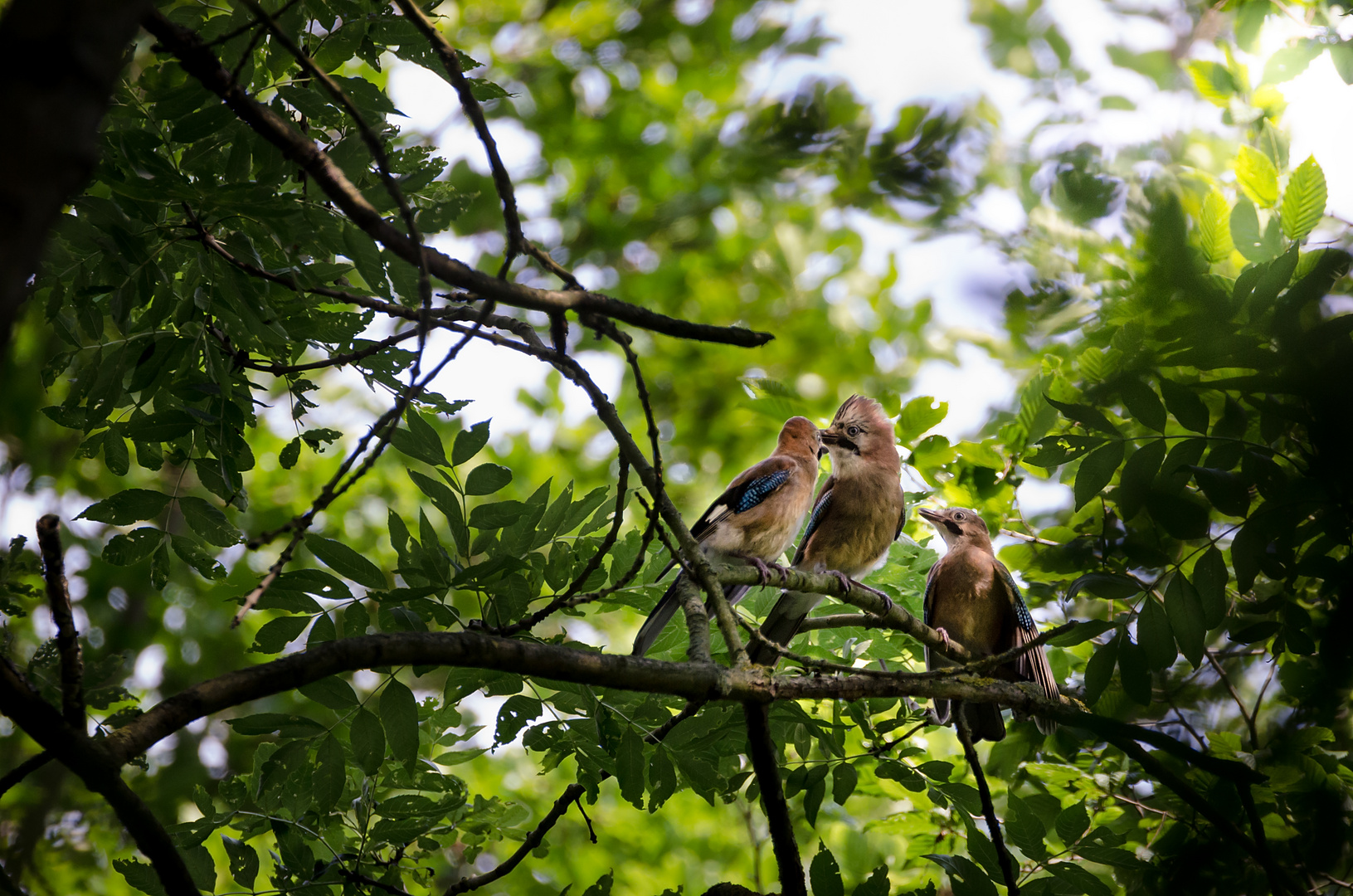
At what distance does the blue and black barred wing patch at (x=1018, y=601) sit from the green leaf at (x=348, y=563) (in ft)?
9.40

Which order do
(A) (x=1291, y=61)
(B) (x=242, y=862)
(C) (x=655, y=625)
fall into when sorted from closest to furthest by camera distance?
(B) (x=242, y=862), (A) (x=1291, y=61), (C) (x=655, y=625)

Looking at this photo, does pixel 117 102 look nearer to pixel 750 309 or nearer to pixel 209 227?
pixel 209 227

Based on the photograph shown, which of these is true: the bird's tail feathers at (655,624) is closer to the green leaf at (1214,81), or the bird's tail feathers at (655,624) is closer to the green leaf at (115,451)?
the green leaf at (115,451)

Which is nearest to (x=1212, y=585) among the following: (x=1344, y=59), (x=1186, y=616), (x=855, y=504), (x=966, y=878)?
(x=1186, y=616)

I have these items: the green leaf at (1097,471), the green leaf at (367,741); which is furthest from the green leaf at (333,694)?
the green leaf at (1097,471)

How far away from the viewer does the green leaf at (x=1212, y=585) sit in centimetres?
229

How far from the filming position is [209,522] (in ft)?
8.75

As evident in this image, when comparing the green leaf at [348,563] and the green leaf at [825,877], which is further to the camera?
the green leaf at [825,877]

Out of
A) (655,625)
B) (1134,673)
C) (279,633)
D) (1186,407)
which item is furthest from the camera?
(655,625)

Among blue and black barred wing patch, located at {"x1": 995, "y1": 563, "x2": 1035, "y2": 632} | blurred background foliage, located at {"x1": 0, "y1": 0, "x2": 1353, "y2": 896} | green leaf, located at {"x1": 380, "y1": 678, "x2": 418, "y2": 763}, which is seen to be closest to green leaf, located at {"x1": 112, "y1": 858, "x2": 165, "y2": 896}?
blurred background foliage, located at {"x1": 0, "y1": 0, "x2": 1353, "y2": 896}

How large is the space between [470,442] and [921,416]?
2.00 metres

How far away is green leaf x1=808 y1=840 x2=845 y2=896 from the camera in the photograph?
2.56 meters

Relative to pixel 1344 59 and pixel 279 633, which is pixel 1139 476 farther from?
pixel 279 633

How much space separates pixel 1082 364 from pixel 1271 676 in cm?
88
